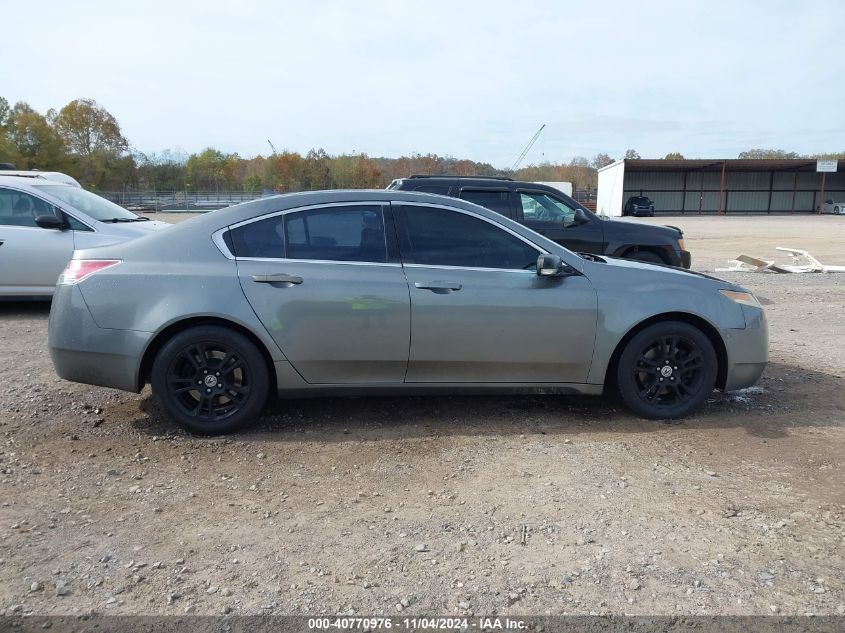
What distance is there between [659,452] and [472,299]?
1521mm

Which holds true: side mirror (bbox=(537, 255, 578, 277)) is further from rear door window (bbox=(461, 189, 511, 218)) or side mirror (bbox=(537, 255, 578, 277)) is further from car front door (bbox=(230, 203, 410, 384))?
rear door window (bbox=(461, 189, 511, 218))

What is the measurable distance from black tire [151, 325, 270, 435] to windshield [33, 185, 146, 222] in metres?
5.32

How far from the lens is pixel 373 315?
4.37 m

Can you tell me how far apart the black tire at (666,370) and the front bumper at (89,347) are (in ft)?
10.6

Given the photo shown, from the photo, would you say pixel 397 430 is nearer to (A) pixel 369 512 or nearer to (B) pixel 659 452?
(A) pixel 369 512

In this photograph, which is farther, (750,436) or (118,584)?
(750,436)

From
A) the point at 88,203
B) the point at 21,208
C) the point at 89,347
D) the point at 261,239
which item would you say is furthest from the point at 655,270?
the point at 21,208

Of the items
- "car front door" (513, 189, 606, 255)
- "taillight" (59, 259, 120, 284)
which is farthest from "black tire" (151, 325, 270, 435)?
"car front door" (513, 189, 606, 255)

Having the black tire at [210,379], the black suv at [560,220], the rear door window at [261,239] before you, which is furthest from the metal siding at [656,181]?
the black tire at [210,379]

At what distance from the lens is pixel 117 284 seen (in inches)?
170

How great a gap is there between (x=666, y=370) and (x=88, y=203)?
789 centimetres

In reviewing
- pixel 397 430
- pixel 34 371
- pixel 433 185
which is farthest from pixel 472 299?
pixel 433 185

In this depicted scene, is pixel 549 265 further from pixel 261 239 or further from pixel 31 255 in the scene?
pixel 31 255

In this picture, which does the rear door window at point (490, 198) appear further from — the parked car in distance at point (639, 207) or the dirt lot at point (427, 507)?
the parked car in distance at point (639, 207)
